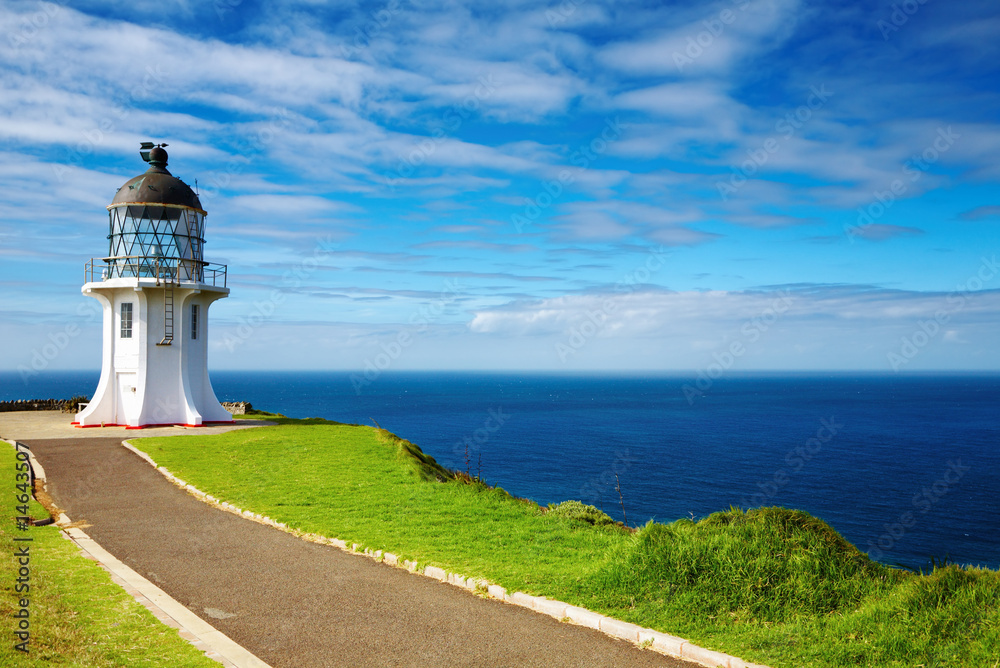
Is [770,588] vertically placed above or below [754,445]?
above

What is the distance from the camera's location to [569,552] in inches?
367

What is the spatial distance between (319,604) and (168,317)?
2276cm

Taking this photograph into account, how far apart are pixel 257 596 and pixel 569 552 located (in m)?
4.21

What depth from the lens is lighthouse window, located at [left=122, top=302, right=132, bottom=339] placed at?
→ 2681 centimetres

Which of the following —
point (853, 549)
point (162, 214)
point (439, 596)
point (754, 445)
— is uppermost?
point (162, 214)

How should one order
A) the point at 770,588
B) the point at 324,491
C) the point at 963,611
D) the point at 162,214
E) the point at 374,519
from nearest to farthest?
1. the point at 963,611
2. the point at 770,588
3. the point at 374,519
4. the point at 324,491
5. the point at 162,214

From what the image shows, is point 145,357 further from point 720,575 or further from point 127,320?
point 720,575

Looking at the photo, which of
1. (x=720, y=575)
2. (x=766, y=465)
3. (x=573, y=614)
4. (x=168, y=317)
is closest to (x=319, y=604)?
(x=573, y=614)

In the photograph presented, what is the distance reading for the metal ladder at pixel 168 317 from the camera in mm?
26656

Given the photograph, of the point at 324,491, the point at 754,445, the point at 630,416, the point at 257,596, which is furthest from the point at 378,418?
the point at 257,596

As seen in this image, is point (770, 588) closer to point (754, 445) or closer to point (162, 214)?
point (162, 214)

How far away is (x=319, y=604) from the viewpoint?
7.59 m

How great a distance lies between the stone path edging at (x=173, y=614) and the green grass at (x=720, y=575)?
2.83m

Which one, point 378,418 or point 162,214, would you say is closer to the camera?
point 162,214
